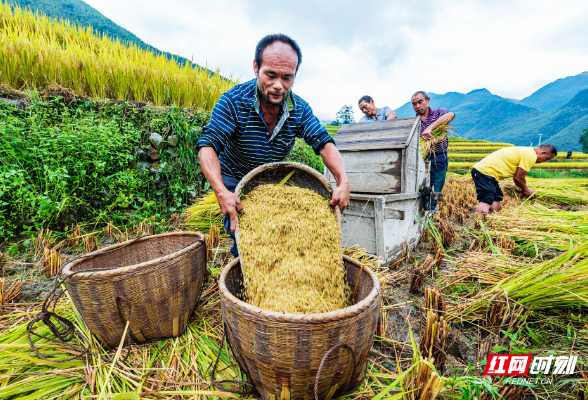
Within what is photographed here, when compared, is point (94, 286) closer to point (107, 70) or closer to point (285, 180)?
point (285, 180)

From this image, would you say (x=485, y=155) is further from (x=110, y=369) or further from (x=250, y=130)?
(x=110, y=369)

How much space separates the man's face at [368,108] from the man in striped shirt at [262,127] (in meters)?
2.96

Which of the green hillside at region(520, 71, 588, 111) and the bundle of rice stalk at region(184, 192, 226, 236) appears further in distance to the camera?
the green hillside at region(520, 71, 588, 111)

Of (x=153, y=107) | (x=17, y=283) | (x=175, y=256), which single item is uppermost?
(x=153, y=107)

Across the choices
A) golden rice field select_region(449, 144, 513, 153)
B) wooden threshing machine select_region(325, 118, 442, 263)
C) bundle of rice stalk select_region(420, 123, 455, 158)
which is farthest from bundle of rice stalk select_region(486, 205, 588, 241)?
golden rice field select_region(449, 144, 513, 153)

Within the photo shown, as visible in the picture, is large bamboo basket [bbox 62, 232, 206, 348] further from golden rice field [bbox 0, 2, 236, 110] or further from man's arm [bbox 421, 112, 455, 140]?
man's arm [bbox 421, 112, 455, 140]

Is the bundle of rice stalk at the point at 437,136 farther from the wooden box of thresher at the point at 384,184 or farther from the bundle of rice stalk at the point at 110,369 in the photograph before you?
the bundle of rice stalk at the point at 110,369

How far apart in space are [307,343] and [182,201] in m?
3.47

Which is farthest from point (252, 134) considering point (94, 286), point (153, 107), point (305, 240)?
point (153, 107)

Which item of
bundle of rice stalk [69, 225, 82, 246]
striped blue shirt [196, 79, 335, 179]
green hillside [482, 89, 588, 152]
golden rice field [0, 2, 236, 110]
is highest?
green hillside [482, 89, 588, 152]

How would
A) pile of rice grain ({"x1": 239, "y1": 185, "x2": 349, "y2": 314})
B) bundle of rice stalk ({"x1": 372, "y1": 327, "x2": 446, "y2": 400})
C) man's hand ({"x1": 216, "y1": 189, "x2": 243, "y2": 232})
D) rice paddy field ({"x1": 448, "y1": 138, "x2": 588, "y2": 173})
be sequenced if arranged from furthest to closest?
rice paddy field ({"x1": 448, "y1": 138, "x2": 588, "y2": 173}) → man's hand ({"x1": 216, "y1": 189, "x2": 243, "y2": 232}) → pile of rice grain ({"x1": 239, "y1": 185, "x2": 349, "y2": 314}) → bundle of rice stalk ({"x1": 372, "y1": 327, "x2": 446, "y2": 400})

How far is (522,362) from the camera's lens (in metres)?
1.31

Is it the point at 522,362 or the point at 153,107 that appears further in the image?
the point at 153,107

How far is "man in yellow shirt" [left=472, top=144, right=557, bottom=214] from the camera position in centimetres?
445
